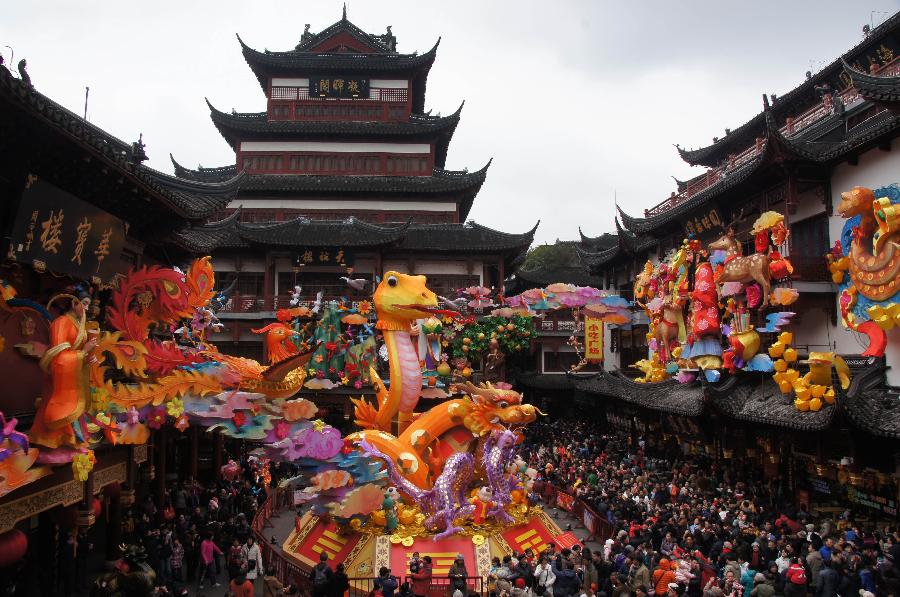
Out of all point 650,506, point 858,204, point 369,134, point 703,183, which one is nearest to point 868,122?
point 858,204

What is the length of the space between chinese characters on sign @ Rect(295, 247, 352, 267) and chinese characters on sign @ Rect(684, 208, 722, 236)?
14.1 m

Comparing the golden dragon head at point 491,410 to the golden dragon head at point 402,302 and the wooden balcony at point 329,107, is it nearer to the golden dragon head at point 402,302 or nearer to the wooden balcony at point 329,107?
the golden dragon head at point 402,302

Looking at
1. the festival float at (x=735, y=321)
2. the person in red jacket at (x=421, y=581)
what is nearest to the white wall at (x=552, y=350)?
the festival float at (x=735, y=321)

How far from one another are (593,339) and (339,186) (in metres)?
13.8

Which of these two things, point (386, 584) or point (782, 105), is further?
point (782, 105)

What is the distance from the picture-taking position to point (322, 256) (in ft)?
96.2

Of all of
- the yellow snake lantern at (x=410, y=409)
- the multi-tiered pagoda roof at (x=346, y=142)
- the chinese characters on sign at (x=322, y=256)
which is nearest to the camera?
the yellow snake lantern at (x=410, y=409)

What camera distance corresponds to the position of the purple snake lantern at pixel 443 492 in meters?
11.5

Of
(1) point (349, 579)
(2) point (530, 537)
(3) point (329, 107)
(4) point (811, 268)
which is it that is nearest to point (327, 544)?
(1) point (349, 579)

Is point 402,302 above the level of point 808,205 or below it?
below

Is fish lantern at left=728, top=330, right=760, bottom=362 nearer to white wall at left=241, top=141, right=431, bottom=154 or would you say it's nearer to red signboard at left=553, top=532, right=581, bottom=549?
red signboard at left=553, top=532, right=581, bottom=549

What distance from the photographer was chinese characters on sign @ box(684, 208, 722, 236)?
20.2 meters

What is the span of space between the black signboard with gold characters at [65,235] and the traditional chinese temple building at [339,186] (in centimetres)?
1821

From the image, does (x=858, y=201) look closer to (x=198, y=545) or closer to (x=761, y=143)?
(x=761, y=143)
